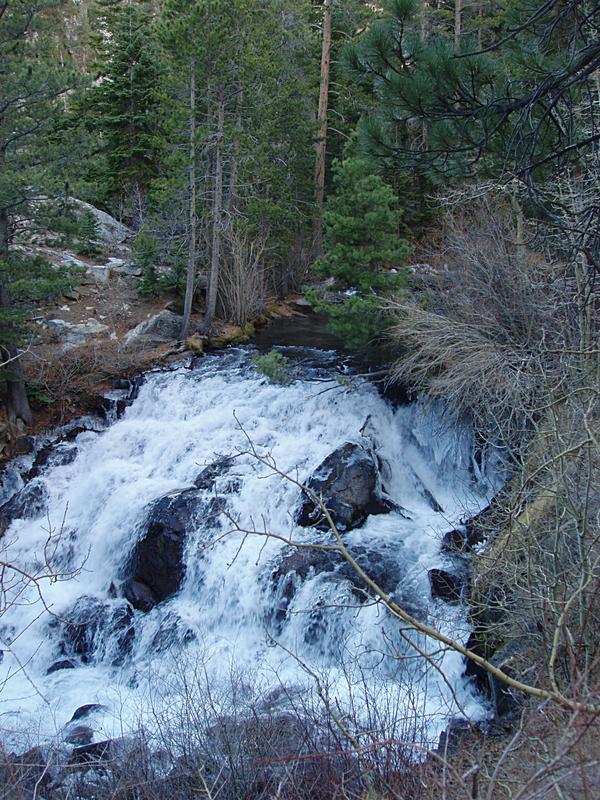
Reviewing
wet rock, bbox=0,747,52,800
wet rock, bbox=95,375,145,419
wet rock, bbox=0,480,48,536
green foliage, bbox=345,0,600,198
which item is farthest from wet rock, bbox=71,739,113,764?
wet rock, bbox=95,375,145,419

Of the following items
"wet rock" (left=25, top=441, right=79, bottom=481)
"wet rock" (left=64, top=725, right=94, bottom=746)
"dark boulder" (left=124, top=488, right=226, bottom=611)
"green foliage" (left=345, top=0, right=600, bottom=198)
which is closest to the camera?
"green foliage" (left=345, top=0, right=600, bottom=198)

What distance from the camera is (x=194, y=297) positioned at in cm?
1683

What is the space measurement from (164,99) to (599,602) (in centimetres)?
1229

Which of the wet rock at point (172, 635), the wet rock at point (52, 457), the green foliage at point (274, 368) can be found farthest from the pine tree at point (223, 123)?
the wet rock at point (172, 635)

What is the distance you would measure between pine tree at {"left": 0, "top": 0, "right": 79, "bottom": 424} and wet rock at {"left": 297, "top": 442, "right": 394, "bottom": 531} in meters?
4.67

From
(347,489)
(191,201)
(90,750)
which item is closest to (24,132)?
(191,201)

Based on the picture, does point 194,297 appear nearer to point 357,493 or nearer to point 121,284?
point 121,284

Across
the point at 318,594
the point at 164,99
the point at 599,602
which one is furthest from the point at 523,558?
the point at 164,99

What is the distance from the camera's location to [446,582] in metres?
7.48

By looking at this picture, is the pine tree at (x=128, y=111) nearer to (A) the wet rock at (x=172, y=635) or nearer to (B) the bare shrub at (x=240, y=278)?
(B) the bare shrub at (x=240, y=278)

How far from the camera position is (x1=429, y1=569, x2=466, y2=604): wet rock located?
7.55 m

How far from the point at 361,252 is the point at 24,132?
212 inches

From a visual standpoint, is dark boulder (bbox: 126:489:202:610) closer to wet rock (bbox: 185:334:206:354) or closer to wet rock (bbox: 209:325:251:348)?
wet rock (bbox: 185:334:206:354)

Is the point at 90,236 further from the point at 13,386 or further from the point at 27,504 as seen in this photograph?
the point at 27,504
